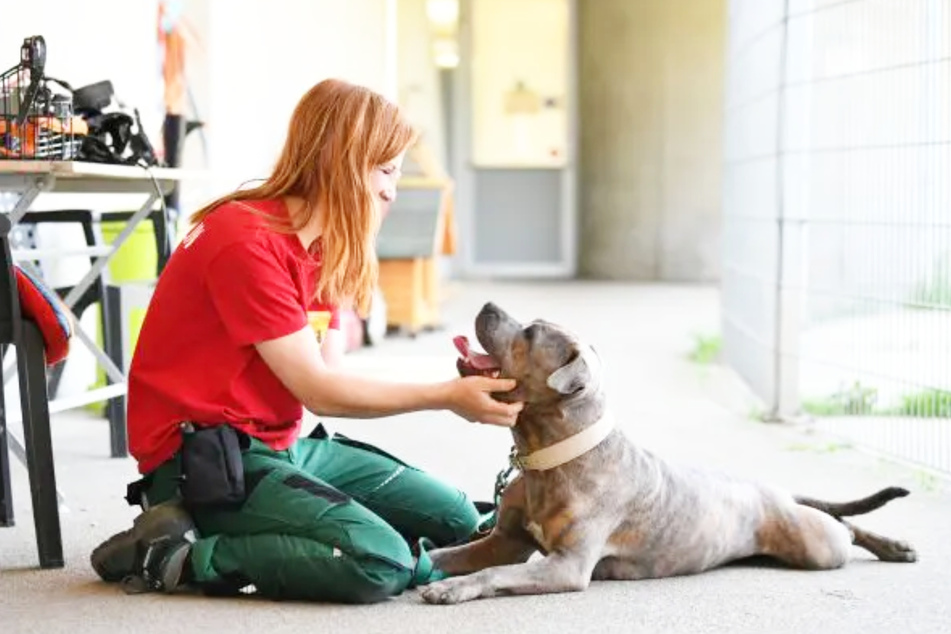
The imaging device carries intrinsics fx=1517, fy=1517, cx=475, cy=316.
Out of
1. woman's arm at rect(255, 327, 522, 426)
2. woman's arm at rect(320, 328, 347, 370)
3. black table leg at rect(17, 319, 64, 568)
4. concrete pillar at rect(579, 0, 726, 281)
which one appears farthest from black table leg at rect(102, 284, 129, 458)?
concrete pillar at rect(579, 0, 726, 281)

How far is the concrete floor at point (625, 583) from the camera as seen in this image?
247 centimetres

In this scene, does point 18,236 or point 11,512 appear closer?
point 11,512

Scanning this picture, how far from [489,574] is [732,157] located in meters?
4.00

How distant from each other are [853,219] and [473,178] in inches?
316

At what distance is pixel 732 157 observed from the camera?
6.28 meters

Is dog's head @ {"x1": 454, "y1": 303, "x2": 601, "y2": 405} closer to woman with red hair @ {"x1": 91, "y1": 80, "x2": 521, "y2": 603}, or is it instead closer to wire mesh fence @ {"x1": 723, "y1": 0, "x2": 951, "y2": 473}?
woman with red hair @ {"x1": 91, "y1": 80, "x2": 521, "y2": 603}

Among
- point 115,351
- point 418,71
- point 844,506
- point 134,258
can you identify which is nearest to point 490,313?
point 844,506

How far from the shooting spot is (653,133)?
12.2m

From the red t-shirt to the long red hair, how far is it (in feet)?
0.15

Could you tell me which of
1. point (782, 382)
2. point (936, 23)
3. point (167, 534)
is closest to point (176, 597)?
point (167, 534)

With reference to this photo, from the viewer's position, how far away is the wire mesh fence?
3.91 m

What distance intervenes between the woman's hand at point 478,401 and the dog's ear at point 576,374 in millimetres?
87

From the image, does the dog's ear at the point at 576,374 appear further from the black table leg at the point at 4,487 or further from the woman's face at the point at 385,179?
the black table leg at the point at 4,487

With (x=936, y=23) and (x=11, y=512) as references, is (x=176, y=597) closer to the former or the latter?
(x=11, y=512)
